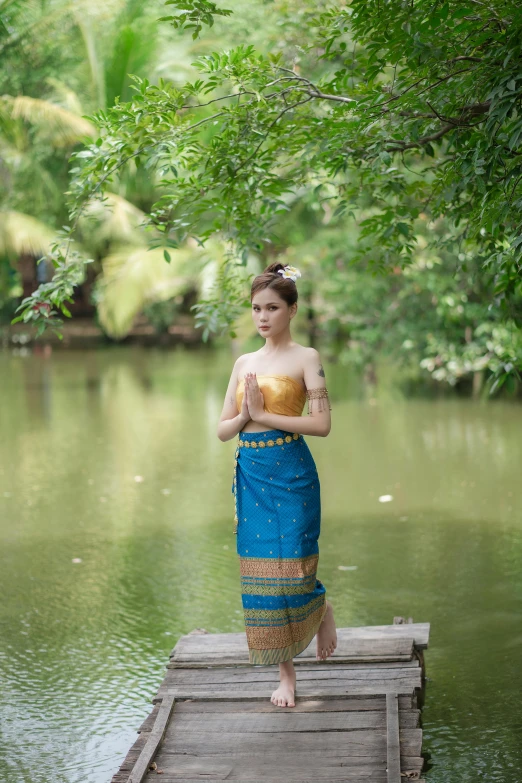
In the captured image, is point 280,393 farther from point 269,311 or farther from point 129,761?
point 129,761

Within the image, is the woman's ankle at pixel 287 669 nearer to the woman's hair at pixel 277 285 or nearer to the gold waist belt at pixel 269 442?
the gold waist belt at pixel 269 442

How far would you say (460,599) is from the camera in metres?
5.76

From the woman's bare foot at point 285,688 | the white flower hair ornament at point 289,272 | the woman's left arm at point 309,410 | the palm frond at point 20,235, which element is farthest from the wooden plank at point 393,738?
the palm frond at point 20,235

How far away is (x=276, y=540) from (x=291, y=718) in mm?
642

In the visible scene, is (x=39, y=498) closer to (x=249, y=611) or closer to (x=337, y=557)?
(x=337, y=557)

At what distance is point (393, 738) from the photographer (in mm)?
3389

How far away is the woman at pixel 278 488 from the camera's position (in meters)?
3.70

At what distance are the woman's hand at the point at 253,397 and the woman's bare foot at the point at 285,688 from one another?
36.8 inches

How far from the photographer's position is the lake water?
4234mm

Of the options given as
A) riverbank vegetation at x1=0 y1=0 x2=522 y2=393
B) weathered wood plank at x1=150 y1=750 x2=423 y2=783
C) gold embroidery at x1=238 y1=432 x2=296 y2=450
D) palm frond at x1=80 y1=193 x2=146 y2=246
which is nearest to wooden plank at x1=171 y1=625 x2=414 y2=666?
weathered wood plank at x1=150 y1=750 x2=423 y2=783

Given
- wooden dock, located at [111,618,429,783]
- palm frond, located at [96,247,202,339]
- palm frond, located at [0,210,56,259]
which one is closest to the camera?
wooden dock, located at [111,618,429,783]

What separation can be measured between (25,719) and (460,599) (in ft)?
8.48

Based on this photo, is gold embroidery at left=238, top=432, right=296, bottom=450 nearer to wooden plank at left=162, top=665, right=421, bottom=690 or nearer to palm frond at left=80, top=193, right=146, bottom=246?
wooden plank at left=162, top=665, right=421, bottom=690

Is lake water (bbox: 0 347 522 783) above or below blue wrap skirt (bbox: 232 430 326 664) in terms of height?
below
